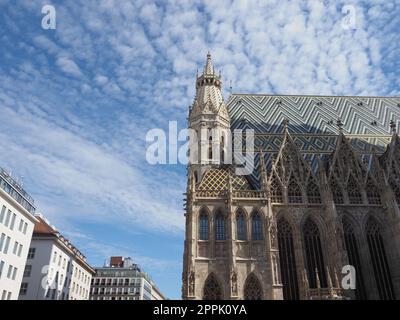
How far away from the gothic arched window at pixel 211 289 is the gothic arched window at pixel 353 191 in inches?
554

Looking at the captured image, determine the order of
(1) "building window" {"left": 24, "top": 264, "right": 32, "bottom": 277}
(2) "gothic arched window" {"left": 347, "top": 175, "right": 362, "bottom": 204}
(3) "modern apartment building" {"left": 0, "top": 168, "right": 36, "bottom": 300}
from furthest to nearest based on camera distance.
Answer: (1) "building window" {"left": 24, "top": 264, "right": 32, "bottom": 277} → (2) "gothic arched window" {"left": 347, "top": 175, "right": 362, "bottom": 204} → (3) "modern apartment building" {"left": 0, "top": 168, "right": 36, "bottom": 300}

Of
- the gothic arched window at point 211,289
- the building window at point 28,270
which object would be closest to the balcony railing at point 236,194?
the gothic arched window at point 211,289

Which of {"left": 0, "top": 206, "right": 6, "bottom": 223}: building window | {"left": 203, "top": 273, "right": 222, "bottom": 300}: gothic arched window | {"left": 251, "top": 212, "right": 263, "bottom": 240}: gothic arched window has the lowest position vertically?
{"left": 203, "top": 273, "right": 222, "bottom": 300}: gothic arched window

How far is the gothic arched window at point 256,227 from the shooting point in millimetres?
29016

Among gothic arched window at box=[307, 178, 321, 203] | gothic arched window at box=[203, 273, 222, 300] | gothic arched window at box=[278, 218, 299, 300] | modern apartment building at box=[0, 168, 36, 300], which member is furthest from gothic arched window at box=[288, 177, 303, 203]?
modern apartment building at box=[0, 168, 36, 300]

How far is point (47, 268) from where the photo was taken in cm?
3866

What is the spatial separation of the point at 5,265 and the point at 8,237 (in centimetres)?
229

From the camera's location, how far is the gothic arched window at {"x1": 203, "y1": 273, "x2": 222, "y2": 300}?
26766 mm

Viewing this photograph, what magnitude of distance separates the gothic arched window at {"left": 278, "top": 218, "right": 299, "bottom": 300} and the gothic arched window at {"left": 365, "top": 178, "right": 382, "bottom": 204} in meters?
8.16

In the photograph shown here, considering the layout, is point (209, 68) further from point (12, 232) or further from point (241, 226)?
point (12, 232)

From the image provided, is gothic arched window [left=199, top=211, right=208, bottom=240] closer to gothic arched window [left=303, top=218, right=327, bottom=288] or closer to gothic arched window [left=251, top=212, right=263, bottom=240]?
gothic arched window [left=251, top=212, right=263, bottom=240]

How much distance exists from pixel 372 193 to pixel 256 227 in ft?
37.3

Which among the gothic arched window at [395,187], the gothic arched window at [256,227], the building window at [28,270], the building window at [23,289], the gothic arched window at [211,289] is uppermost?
the gothic arched window at [395,187]

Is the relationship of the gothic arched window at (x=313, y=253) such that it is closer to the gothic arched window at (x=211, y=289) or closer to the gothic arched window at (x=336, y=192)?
the gothic arched window at (x=336, y=192)
